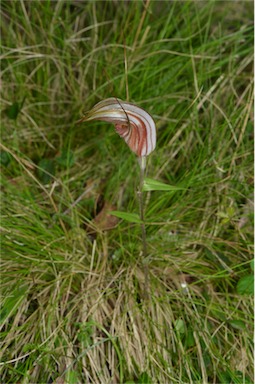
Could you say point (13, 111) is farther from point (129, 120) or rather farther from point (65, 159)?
point (129, 120)

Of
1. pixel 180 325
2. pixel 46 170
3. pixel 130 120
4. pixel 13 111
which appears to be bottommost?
pixel 180 325

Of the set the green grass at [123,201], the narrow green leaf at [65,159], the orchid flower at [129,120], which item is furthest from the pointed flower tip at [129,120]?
the narrow green leaf at [65,159]

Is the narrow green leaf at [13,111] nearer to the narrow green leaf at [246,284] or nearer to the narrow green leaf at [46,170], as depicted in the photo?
the narrow green leaf at [46,170]

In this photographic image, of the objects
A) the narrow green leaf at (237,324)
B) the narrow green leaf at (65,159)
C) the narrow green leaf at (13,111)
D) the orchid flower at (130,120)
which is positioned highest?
the orchid flower at (130,120)

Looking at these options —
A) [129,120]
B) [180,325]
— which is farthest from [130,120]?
[180,325]

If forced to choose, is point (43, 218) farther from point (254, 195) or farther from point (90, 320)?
point (254, 195)

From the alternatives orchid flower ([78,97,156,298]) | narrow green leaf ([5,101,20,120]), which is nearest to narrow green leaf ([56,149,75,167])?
narrow green leaf ([5,101,20,120])
